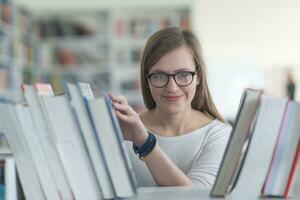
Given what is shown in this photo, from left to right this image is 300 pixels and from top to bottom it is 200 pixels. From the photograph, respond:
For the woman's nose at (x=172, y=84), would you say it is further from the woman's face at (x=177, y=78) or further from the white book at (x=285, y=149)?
the white book at (x=285, y=149)

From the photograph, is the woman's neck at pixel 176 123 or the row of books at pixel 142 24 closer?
the woman's neck at pixel 176 123

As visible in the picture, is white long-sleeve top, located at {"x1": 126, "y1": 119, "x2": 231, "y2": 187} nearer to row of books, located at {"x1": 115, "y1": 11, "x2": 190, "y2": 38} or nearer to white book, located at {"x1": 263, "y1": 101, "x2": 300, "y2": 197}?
white book, located at {"x1": 263, "y1": 101, "x2": 300, "y2": 197}

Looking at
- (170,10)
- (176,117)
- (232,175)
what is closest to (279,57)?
(170,10)

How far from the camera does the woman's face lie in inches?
56.9

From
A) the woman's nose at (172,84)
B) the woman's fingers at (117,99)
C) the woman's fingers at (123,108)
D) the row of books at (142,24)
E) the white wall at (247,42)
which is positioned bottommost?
the white wall at (247,42)

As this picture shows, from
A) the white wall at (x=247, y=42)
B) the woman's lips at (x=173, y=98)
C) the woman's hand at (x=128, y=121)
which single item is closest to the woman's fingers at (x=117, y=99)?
the woman's hand at (x=128, y=121)

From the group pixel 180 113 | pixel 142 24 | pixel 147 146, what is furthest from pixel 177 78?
pixel 142 24

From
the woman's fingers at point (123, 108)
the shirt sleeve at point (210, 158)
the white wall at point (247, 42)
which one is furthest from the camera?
the white wall at point (247, 42)

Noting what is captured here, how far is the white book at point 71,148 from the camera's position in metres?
0.99

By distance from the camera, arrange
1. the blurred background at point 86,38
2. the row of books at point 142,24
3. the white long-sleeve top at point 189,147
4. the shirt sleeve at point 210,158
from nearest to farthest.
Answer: the shirt sleeve at point 210,158 < the white long-sleeve top at point 189,147 < the blurred background at point 86,38 < the row of books at point 142,24

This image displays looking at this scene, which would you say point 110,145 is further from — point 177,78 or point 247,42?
point 247,42

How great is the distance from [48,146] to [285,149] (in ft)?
1.54

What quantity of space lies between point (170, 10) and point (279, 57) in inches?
213

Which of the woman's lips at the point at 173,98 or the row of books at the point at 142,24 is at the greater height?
the row of books at the point at 142,24
